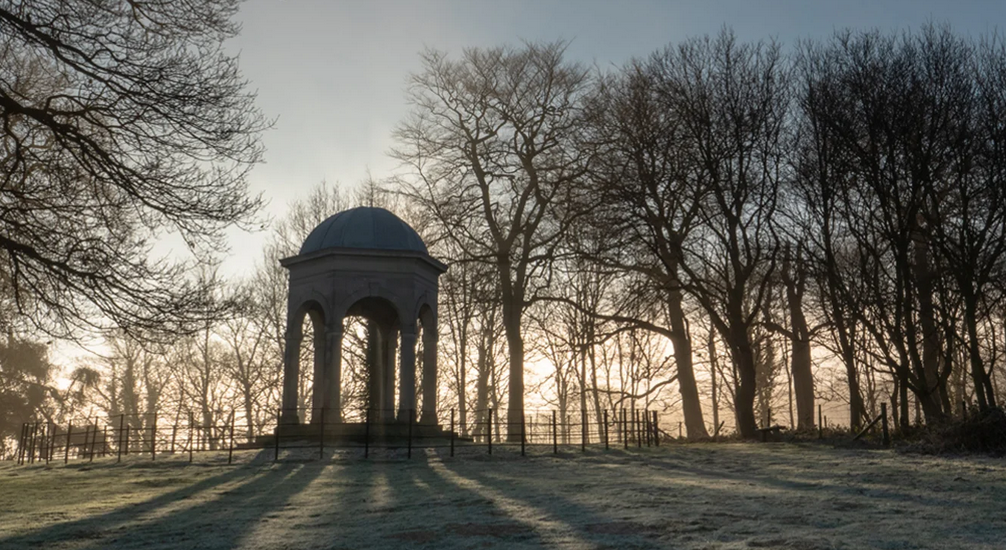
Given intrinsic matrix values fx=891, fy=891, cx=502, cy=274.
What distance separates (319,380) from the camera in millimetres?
22344

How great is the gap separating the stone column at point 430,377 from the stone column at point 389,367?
1.08 metres

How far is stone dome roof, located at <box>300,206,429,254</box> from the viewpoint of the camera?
75.2 feet

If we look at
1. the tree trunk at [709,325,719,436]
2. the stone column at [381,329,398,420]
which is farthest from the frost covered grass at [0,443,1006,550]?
the tree trunk at [709,325,719,436]

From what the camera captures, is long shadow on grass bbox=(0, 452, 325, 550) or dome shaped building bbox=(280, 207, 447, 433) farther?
dome shaped building bbox=(280, 207, 447, 433)

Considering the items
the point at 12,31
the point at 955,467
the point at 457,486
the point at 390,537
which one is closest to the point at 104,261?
the point at 12,31

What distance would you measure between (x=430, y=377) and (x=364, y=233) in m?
4.14

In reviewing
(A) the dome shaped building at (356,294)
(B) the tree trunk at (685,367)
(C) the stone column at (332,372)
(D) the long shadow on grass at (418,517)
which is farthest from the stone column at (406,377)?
(B) the tree trunk at (685,367)

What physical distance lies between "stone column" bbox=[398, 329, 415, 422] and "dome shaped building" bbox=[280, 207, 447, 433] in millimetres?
24

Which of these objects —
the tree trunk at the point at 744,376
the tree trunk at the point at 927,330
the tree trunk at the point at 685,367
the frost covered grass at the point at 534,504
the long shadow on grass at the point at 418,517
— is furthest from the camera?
the tree trunk at the point at 685,367

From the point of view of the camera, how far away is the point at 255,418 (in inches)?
1571

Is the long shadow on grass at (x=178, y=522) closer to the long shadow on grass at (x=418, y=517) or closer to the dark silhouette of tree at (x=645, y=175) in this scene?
the long shadow on grass at (x=418, y=517)

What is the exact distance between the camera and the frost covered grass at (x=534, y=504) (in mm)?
7734

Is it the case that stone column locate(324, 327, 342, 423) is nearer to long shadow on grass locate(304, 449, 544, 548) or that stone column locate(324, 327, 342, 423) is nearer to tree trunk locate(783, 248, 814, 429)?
long shadow on grass locate(304, 449, 544, 548)

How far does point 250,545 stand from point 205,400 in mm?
34272
